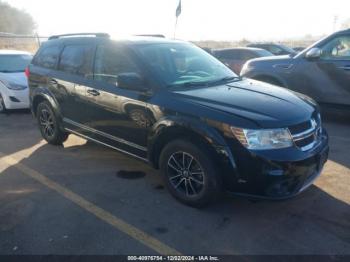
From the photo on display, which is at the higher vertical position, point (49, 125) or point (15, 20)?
point (15, 20)

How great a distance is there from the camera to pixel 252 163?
136 inches

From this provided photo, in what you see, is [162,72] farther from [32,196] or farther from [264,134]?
[32,196]

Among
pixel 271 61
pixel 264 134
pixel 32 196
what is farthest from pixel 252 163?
pixel 271 61

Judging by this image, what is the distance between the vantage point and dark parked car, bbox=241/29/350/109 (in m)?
6.83

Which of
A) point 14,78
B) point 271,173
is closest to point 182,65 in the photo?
point 271,173

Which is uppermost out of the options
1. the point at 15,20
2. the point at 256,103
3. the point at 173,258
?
the point at 15,20

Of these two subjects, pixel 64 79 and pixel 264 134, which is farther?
pixel 64 79

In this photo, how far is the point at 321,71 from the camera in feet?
23.2

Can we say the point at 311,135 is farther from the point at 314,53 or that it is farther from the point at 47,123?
the point at 47,123

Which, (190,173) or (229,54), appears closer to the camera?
(190,173)

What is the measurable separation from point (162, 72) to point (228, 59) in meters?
9.15

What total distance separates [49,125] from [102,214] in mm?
2813

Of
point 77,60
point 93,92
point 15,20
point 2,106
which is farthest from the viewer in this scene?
point 15,20

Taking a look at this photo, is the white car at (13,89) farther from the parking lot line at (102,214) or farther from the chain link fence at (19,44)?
the chain link fence at (19,44)
